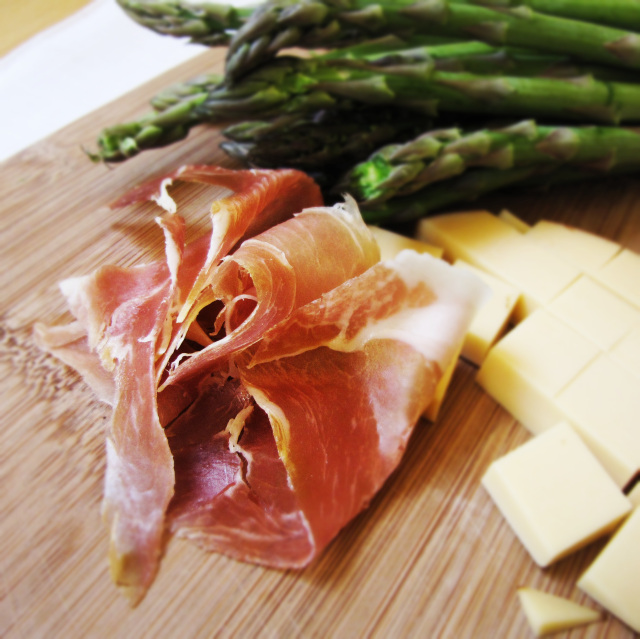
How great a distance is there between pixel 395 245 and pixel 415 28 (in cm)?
62

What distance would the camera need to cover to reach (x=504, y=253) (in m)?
1.34

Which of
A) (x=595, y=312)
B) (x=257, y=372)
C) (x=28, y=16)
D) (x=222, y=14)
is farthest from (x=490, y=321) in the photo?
(x=28, y=16)

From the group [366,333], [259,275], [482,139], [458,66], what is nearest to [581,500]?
[366,333]

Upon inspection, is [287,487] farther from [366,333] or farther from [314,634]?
[366,333]

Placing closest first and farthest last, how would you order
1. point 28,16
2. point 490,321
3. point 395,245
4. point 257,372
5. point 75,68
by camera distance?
point 257,372 → point 490,321 → point 395,245 → point 75,68 → point 28,16

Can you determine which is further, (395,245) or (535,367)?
(395,245)

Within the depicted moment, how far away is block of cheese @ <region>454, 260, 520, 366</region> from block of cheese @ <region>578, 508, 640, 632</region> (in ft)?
1.45

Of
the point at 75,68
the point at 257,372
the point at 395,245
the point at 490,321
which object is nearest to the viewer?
the point at 257,372

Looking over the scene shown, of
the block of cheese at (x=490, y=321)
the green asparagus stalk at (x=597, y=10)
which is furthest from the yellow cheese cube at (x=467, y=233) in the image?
the green asparagus stalk at (x=597, y=10)

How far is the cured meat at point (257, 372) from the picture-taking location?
3.07 ft

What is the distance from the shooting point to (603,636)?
2.99ft

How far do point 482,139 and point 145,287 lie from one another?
917 millimetres

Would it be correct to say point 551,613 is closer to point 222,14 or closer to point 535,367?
point 535,367

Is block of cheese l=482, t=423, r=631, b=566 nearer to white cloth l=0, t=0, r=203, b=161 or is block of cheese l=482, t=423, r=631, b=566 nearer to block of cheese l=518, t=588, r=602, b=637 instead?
block of cheese l=518, t=588, r=602, b=637
